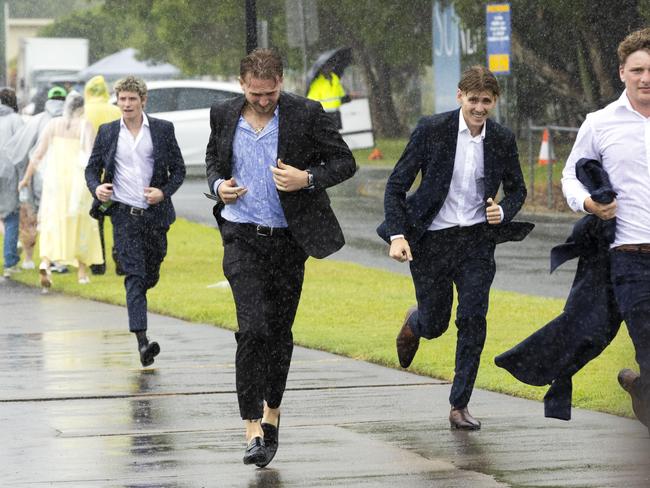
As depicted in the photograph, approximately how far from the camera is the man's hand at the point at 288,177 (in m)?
7.48

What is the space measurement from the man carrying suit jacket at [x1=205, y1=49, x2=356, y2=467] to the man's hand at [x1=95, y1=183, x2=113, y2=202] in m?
3.43

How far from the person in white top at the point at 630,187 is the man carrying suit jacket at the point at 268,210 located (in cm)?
111

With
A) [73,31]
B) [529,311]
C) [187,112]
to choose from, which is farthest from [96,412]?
[73,31]

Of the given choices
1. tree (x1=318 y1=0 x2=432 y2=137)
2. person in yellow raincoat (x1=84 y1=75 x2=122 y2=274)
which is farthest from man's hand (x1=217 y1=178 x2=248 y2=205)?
tree (x1=318 y1=0 x2=432 y2=137)

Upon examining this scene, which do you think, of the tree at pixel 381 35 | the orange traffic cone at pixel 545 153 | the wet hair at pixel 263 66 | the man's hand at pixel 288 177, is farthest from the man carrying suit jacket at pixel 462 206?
the tree at pixel 381 35

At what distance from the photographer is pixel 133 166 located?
37.1 ft

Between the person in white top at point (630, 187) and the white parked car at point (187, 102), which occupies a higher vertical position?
the person in white top at point (630, 187)

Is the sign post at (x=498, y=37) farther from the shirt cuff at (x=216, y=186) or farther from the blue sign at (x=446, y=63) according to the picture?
the shirt cuff at (x=216, y=186)

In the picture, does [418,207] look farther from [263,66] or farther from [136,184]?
[136,184]

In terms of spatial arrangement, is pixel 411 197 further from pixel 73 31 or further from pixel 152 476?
pixel 73 31

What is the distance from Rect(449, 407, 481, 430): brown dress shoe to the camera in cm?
826

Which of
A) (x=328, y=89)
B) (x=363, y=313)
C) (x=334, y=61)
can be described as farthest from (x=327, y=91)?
(x=363, y=313)

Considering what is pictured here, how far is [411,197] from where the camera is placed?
339 inches

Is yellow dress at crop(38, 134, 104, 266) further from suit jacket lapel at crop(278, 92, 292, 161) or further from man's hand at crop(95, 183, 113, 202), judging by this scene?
suit jacket lapel at crop(278, 92, 292, 161)
